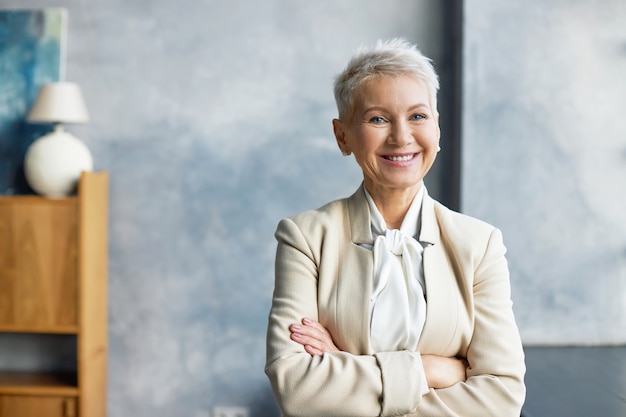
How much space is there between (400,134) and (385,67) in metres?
0.15

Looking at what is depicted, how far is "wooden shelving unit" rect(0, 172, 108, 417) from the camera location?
138 inches

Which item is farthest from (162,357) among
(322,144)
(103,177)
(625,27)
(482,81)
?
(625,27)

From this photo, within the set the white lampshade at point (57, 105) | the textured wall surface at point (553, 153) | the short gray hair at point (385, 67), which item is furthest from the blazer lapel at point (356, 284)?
the white lampshade at point (57, 105)

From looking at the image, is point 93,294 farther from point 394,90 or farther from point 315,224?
point 394,90

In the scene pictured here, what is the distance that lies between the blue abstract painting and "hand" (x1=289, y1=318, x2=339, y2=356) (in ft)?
8.45

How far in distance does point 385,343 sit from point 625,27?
7.97 feet

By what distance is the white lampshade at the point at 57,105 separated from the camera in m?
3.49

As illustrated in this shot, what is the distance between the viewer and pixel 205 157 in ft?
12.3

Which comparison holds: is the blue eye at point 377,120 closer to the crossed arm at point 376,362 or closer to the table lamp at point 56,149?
the crossed arm at point 376,362

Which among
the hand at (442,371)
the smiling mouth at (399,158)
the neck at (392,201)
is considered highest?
the smiling mouth at (399,158)

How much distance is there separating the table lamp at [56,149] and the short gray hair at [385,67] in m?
2.20

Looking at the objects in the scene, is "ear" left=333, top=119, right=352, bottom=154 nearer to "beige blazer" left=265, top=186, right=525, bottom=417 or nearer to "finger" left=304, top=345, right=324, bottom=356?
"beige blazer" left=265, top=186, right=525, bottom=417

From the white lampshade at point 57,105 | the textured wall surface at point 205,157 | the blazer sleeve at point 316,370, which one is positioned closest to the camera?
the blazer sleeve at point 316,370

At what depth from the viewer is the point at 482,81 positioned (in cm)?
340
